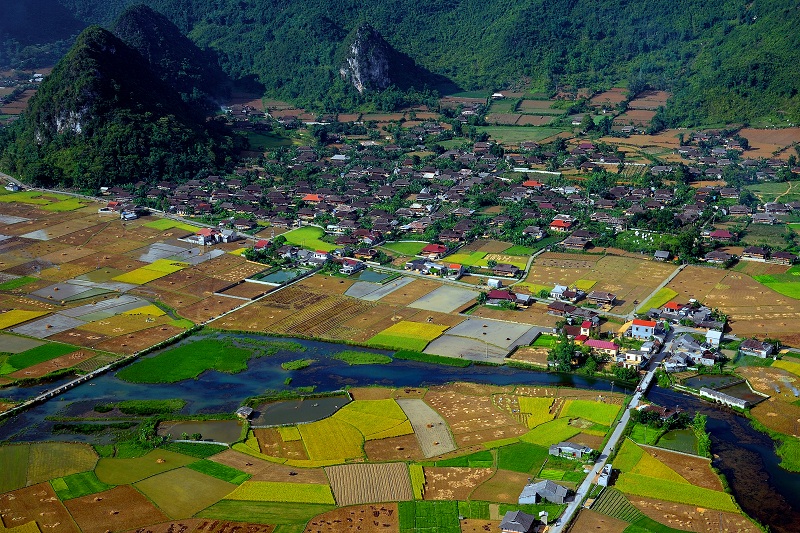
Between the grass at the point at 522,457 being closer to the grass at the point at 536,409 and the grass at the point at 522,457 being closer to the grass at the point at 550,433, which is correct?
the grass at the point at 550,433

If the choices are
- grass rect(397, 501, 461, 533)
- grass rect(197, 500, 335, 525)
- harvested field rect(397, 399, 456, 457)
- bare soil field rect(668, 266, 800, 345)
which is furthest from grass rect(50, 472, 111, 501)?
bare soil field rect(668, 266, 800, 345)

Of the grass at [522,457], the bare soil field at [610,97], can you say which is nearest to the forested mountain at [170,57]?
the bare soil field at [610,97]

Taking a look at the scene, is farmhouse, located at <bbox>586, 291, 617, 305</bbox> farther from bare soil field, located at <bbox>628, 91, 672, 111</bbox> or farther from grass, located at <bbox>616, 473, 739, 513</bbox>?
bare soil field, located at <bbox>628, 91, 672, 111</bbox>


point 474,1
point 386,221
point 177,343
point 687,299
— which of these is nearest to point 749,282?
point 687,299

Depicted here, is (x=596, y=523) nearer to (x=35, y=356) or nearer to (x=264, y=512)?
(x=264, y=512)

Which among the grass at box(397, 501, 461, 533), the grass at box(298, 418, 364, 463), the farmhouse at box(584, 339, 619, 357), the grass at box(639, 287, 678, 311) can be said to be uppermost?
the grass at box(639, 287, 678, 311)

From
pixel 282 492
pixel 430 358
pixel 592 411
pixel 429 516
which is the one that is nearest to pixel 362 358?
pixel 430 358
